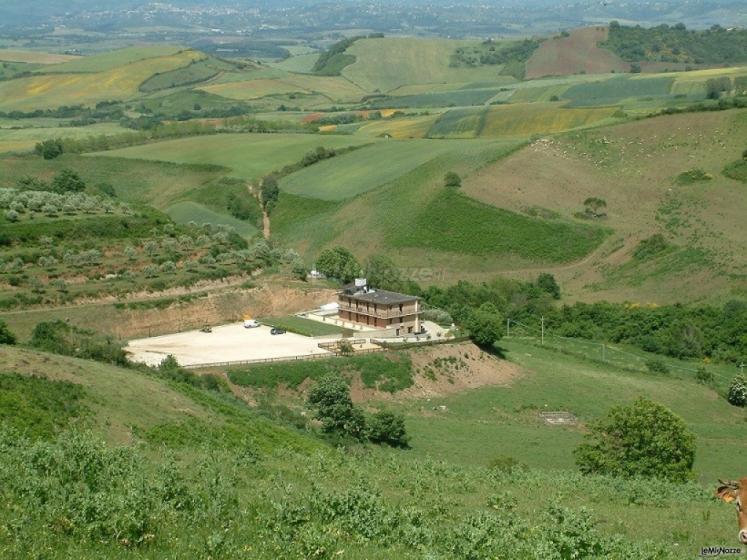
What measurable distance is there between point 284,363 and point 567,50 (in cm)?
14669

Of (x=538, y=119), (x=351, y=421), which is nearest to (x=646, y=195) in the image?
(x=538, y=119)

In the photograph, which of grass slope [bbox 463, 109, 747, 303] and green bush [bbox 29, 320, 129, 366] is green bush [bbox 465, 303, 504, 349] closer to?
green bush [bbox 29, 320, 129, 366]

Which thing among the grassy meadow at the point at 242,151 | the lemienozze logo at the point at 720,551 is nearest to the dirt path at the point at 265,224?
the grassy meadow at the point at 242,151

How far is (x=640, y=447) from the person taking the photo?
38.3m

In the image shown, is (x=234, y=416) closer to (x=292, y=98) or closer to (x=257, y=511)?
(x=257, y=511)

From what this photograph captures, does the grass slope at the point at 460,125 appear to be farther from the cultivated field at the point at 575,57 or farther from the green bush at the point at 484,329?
the green bush at the point at 484,329

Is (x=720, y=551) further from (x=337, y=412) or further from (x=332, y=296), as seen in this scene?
(x=332, y=296)

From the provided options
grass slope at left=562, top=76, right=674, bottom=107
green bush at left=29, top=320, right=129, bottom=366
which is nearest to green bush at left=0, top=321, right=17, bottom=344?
green bush at left=29, top=320, right=129, bottom=366

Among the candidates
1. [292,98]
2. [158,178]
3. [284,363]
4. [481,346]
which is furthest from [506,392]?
[292,98]

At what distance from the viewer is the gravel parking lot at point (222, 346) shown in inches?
2119

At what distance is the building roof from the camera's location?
61.2m

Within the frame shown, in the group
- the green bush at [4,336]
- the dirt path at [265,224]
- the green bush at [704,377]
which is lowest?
the dirt path at [265,224]

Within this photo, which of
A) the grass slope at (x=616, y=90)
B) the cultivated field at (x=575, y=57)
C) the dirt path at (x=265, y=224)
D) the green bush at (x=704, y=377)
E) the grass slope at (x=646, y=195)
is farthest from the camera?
the cultivated field at (x=575, y=57)

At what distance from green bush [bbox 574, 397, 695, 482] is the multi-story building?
2230 centimetres
